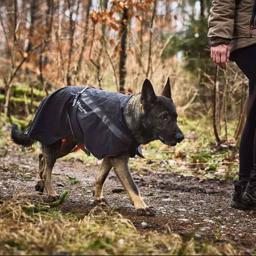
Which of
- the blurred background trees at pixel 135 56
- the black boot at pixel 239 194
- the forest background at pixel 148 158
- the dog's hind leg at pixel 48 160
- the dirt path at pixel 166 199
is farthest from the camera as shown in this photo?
the blurred background trees at pixel 135 56

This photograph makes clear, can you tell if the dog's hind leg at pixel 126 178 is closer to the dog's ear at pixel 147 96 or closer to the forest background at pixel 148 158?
the forest background at pixel 148 158

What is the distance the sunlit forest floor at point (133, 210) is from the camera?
2787 mm

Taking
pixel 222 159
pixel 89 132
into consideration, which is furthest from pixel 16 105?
pixel 89 132

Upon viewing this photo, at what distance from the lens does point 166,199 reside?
5.26m

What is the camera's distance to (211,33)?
4430 millimetres

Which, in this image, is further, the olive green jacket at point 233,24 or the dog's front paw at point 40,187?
the dog's front paw at point 40,187

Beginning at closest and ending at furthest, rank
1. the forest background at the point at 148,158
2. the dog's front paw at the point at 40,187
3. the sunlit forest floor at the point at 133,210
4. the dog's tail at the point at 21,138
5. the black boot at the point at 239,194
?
1. the sunlit forest floor at the point at 133,210
2. the forest background at the point at 148,158
3. the black boot at the point at 239,194
4. the dog's front paw at the point at 40,187
5. the dog's tail at the point at 21,138

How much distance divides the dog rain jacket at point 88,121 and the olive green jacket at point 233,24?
0.94 meters

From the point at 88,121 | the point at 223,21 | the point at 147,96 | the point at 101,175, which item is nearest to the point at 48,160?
the point at 101,175

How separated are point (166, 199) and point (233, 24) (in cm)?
187

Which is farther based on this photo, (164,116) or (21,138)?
(21,138)


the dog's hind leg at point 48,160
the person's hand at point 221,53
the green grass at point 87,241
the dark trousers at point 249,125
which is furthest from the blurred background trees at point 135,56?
the green grass at point 87,241

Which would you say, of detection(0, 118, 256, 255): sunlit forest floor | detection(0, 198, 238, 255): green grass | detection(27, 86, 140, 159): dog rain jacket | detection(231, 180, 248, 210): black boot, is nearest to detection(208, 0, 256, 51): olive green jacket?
detection(27, 86, 140, 159): dog rain jacket

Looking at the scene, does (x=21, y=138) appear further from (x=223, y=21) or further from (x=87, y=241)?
(x=87, y=241)
